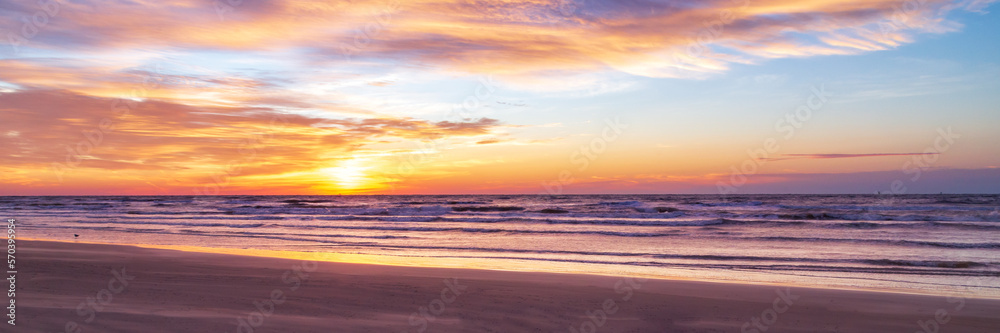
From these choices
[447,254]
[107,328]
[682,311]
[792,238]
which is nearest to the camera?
[107,328]

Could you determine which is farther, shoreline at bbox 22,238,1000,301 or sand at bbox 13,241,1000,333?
shoreline at bbox 22,238,1000,301

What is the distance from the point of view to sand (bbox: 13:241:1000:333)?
753 cm

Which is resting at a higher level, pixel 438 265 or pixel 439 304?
pixel 438 265

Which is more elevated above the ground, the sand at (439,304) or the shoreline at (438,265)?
the shoreline at (438,265)

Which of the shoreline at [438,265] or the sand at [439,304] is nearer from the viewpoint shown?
the sand at [439,304]

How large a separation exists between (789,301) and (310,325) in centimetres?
744

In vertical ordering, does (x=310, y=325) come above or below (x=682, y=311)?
below

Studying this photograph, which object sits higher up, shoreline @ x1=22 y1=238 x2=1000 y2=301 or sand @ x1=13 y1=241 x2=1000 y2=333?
shoreline @ x1=22 y1=238 x2=1000 y2=301

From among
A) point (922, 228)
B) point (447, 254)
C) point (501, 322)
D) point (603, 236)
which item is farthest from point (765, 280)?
point (922, 228)

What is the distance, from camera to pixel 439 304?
8789 mm

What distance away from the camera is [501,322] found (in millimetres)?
7758

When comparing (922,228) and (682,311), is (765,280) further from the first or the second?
(922,228)

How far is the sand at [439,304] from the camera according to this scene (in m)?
7.53

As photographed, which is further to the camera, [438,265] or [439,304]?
[438,265]
